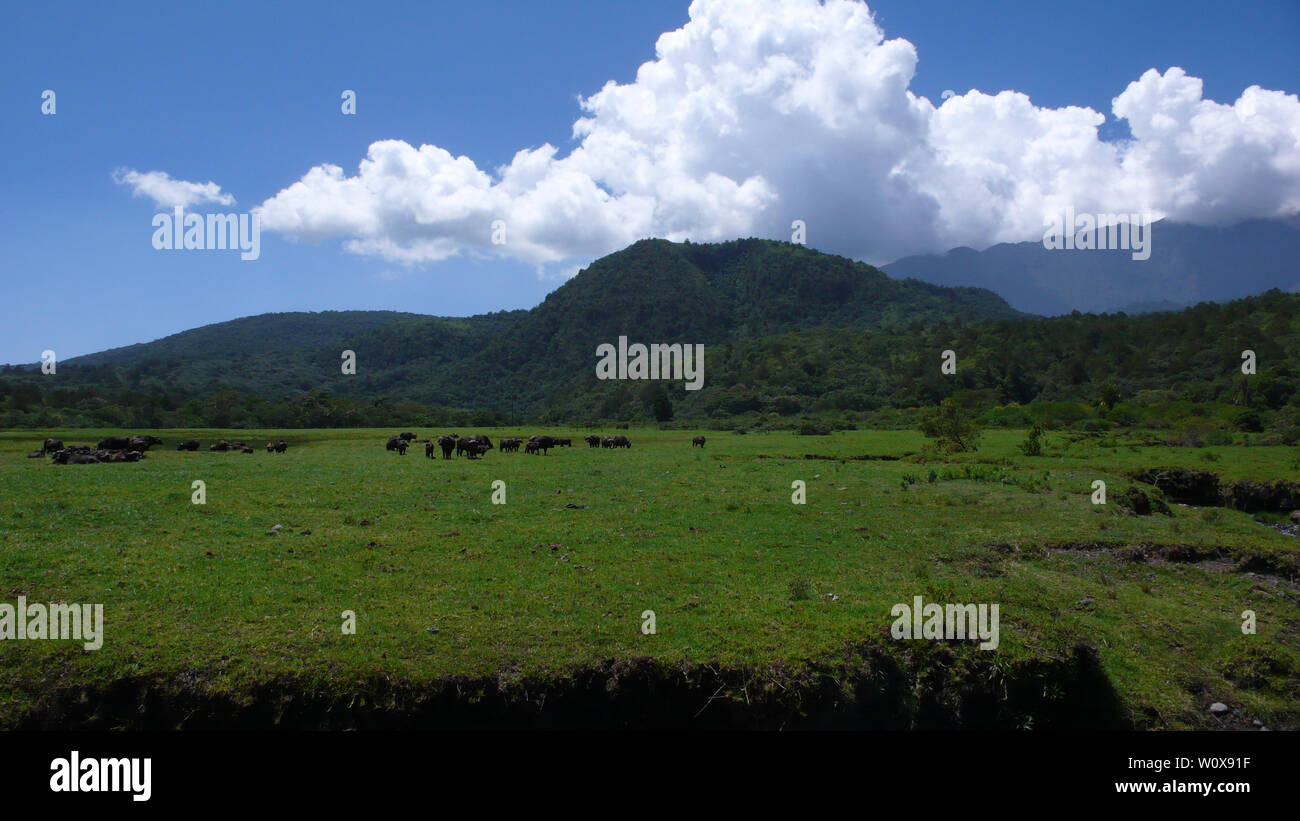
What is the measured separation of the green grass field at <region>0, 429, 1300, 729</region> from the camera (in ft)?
28.9

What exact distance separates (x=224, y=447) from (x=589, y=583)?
34.7 m

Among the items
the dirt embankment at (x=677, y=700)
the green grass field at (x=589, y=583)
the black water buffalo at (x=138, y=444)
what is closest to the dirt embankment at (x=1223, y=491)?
the green grass field at (x=589, y=583)

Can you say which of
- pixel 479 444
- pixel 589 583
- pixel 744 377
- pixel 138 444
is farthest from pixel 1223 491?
pixel 744 377

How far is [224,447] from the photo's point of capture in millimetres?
37406

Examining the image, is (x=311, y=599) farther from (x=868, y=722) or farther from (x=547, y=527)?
(x=868, y=722)

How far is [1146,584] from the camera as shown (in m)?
14.2

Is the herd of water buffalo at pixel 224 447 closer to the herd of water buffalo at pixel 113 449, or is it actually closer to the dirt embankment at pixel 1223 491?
the herd of water buffalo at pixel 113 449

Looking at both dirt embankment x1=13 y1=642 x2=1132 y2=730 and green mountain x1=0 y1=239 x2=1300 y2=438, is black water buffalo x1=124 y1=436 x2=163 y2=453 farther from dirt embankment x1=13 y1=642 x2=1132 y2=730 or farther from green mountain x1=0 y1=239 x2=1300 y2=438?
green mountain x1=0 y1=239 x2=1300 y2=438

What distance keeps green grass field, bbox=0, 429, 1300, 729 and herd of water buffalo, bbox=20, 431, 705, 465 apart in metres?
5.04

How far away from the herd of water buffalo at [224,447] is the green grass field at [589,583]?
16.5 ft

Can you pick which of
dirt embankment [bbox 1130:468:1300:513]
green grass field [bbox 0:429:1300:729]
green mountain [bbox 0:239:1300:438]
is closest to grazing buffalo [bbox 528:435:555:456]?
green grass field [bbox 0:429:1300:729]
